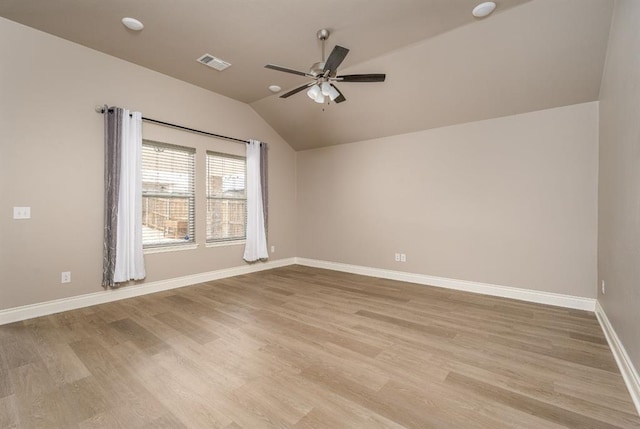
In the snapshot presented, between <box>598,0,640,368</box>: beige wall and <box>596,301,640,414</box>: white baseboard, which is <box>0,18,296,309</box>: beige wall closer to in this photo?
<box>598,0,640,368</box>: beige wall

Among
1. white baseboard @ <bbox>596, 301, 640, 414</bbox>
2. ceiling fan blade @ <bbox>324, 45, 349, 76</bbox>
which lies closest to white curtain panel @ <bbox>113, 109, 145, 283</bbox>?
ceiling fan blade @ <bbox>324, 45, 349, 76</bbox>

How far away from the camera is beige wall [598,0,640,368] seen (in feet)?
6.12

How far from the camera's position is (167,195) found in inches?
169

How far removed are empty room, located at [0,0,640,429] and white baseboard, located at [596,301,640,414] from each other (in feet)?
0.08

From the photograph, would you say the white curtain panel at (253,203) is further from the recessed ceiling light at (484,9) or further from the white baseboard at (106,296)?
the recessed ceiling light at (484,9)

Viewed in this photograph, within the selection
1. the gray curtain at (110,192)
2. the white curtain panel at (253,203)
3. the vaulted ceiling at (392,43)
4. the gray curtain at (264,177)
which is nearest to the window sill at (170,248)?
the gray curtain at (110,192)

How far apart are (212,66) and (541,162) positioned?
15.2ft

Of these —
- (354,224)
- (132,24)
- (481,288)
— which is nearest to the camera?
(132,24)

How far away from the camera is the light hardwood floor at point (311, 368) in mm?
1625

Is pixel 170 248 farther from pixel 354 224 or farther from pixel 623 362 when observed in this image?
pixel 623 362

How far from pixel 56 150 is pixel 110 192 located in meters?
0.69

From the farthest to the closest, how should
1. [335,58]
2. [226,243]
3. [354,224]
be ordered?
[354,224] < [226,243] < [335,58]

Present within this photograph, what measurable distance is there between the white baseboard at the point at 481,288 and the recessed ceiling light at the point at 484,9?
132 inches

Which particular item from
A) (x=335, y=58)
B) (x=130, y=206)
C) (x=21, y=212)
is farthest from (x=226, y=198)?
(x=335, y=58)
